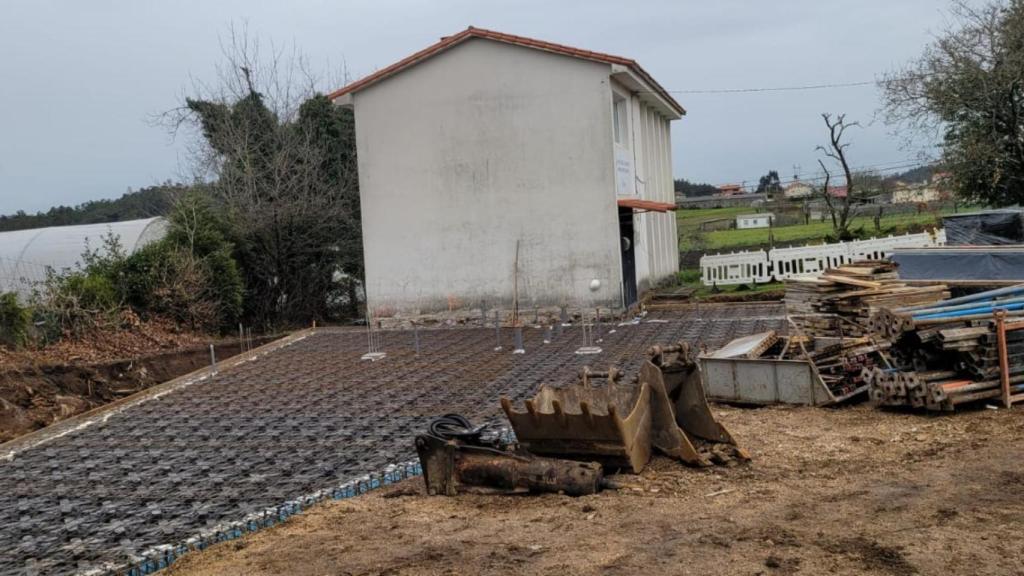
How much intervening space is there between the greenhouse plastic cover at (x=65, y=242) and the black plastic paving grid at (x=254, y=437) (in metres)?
6.63

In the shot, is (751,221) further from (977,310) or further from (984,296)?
(977,310)

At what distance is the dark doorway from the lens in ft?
70.2

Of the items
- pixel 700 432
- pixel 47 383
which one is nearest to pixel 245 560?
pixel 700 432

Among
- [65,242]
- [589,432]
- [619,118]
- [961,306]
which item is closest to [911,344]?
[961,306]

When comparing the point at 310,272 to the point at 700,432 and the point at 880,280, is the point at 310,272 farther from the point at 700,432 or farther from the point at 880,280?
the point at 700,432

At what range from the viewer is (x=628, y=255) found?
2202 cm

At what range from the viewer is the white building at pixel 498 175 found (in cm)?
2005

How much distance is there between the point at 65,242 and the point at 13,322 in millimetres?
6369

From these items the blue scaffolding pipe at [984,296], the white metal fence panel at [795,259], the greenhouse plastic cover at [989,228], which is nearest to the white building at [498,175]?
the white metal fence panel at [795,259]

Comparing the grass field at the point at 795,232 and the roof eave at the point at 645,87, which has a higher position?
the roof eave at the point at 645,87

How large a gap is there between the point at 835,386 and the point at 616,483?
13.8 feet

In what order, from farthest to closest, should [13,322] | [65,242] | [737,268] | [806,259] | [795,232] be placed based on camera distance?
[795,232] < [737,268] < [806,259] < [65,242] < [13,322]

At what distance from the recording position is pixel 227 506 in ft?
25.8

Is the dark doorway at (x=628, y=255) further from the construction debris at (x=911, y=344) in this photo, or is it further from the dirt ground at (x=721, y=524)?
the dirt ground at (x=721, y=524)
